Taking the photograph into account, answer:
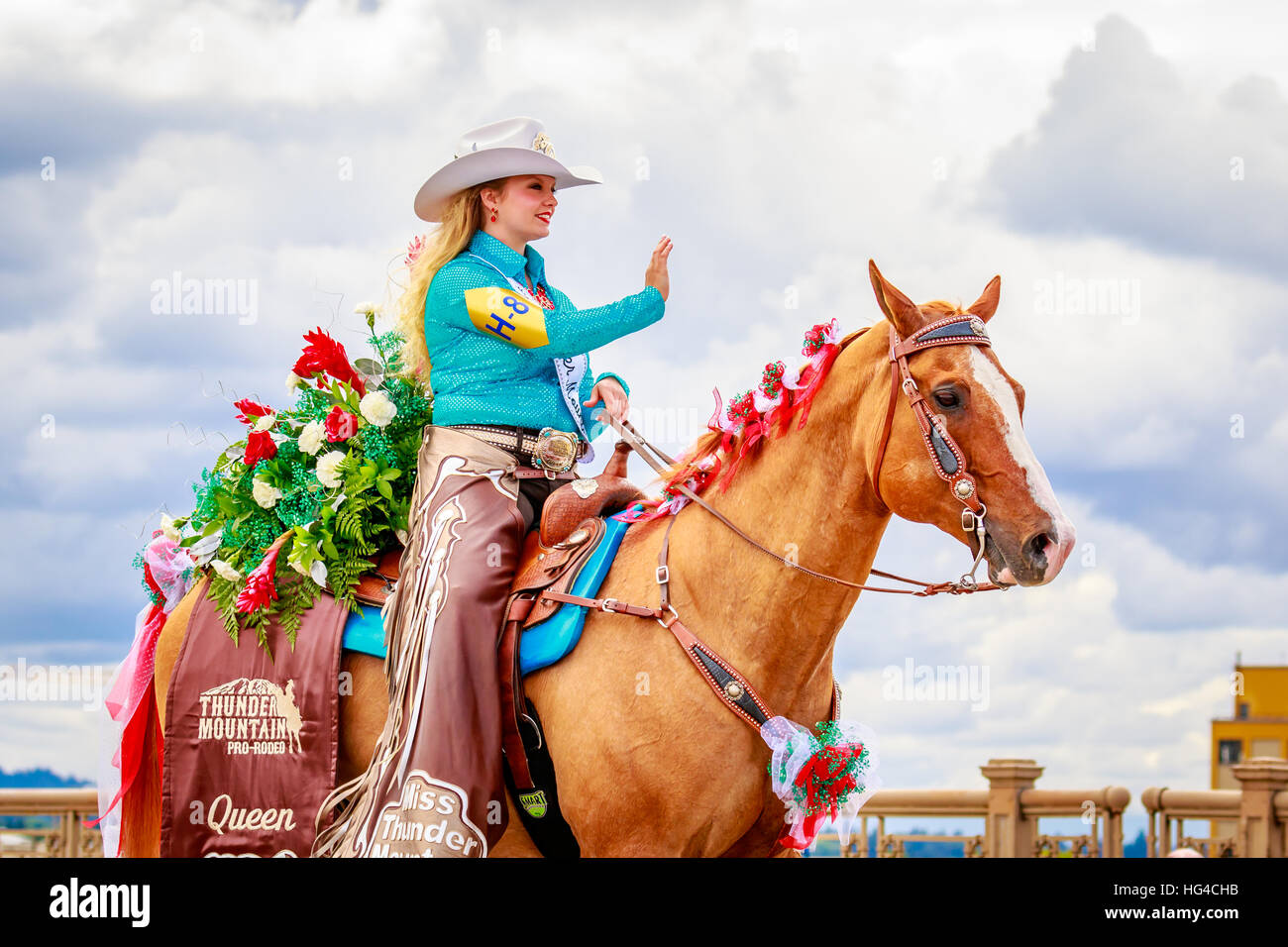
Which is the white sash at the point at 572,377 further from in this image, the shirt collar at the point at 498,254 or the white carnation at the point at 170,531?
the white carnation at the point at 170,531

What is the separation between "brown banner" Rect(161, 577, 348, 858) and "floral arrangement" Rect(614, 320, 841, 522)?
4.70ft

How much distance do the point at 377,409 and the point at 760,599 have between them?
190cm

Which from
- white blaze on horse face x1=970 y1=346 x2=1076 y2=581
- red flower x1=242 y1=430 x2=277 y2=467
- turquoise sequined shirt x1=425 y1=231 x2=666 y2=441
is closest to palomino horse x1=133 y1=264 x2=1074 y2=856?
white blaze on horse face x1=970 y1=346 x2=1076 y2=581

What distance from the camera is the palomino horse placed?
13.0ft

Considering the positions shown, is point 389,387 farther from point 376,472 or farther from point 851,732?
point 851,732

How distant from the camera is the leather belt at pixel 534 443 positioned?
495 cm

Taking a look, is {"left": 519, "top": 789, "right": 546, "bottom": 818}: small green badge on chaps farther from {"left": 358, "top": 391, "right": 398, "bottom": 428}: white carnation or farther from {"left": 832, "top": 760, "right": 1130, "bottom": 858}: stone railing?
{"left": 832, "top": 760, "right": 1130, "bottom": 858}: stone railing

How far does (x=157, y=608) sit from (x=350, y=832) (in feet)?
5.93

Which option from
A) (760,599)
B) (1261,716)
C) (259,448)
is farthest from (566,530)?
(1261,716)

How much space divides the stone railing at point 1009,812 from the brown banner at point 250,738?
25.0ft

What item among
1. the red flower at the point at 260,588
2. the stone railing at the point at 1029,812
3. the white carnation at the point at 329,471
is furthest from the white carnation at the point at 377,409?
the stone railing at the point at 1029,812

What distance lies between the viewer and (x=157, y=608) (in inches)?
228

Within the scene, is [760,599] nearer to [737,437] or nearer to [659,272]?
[737,437]
